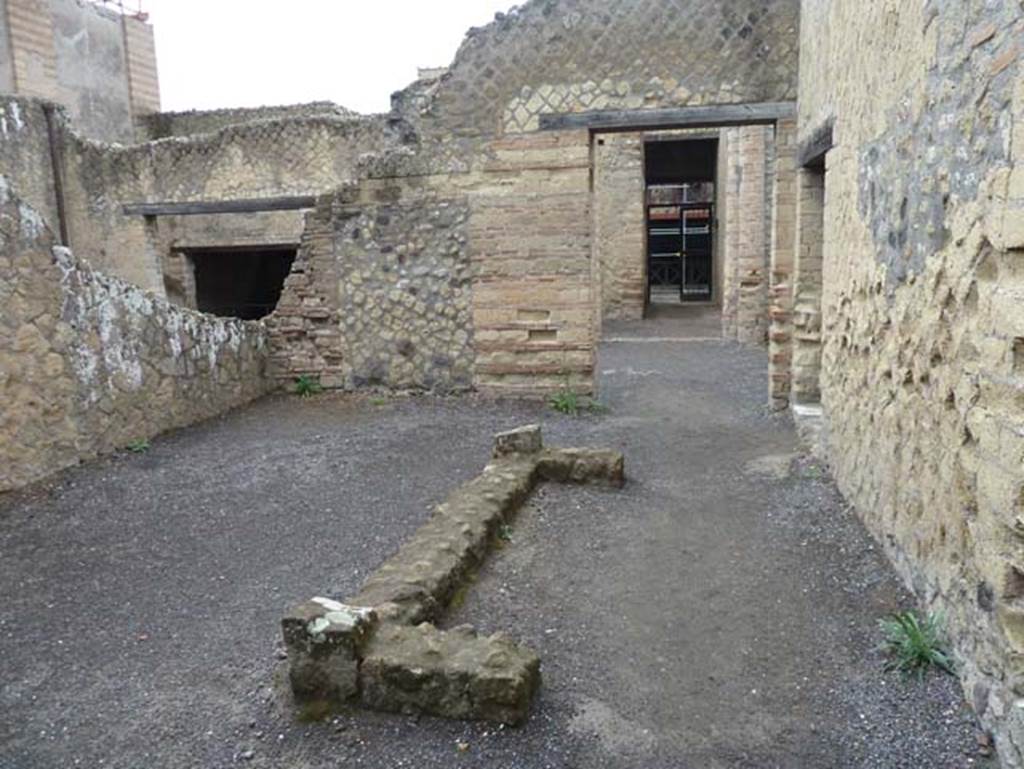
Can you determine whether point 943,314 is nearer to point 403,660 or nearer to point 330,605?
point 403,660

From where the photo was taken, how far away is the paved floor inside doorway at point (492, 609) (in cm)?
237

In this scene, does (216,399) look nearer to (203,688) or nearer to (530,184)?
Result: (530,184)

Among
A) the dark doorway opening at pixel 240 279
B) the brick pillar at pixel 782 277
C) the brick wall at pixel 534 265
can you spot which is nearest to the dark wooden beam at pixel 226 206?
the dark doorway opening at pixel 240 279

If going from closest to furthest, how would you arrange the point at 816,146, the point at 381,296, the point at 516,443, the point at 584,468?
the point at 584,468
the point at 516,443
the point at 816,146
the point at 381,296

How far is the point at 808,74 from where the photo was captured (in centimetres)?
597

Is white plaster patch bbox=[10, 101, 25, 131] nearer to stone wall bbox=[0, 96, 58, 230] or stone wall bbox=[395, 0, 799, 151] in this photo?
stone wall bbox=[0, 96, 58, 230]

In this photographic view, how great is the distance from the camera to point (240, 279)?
16.0 m

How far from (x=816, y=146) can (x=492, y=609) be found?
4.06m

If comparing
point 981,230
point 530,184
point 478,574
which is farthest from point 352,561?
point 530,184

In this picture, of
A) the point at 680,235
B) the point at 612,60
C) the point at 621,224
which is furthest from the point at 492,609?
the point at 680,235

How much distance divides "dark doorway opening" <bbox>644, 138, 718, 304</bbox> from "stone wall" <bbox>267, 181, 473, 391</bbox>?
38.2 ft

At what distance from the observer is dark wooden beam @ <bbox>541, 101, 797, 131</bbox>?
673 cm

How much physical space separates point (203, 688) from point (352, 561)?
1145mm

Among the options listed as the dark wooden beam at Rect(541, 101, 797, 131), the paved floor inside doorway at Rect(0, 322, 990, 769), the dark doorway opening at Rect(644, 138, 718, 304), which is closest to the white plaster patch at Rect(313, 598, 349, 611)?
the paved floor inside doorway at Rect(0, 322, 990, 769)
